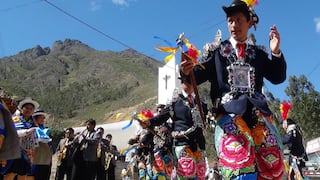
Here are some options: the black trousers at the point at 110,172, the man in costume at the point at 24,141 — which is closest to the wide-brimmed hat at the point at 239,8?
the man in costume at the point at 24,141

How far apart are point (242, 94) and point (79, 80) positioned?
14059cm

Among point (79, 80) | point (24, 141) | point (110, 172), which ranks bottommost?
point (110, 172)

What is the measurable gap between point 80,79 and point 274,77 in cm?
14170

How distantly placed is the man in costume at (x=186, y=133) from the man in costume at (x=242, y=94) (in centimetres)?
181

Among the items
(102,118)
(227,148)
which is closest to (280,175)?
(227,148)

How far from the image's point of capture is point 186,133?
19.8 feet

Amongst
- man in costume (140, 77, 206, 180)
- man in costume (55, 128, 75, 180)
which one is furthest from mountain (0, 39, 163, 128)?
man in costume (140, 77, 206, 180)

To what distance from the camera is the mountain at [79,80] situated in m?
101

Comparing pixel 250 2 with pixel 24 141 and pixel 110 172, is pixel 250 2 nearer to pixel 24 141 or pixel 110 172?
pixel 24 141

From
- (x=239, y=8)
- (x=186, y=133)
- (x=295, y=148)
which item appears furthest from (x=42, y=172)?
(x=239, y=8)

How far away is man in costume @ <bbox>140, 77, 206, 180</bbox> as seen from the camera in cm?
573

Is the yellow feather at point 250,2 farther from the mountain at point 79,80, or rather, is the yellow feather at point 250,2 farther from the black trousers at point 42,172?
the mountain at point 79,80

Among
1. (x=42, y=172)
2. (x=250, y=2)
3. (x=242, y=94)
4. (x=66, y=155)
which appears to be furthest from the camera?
(x=66, y=155)

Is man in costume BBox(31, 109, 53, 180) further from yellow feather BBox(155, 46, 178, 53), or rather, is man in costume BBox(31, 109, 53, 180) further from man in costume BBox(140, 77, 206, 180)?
yellow feather BBox(155, 46, 178, 53)
